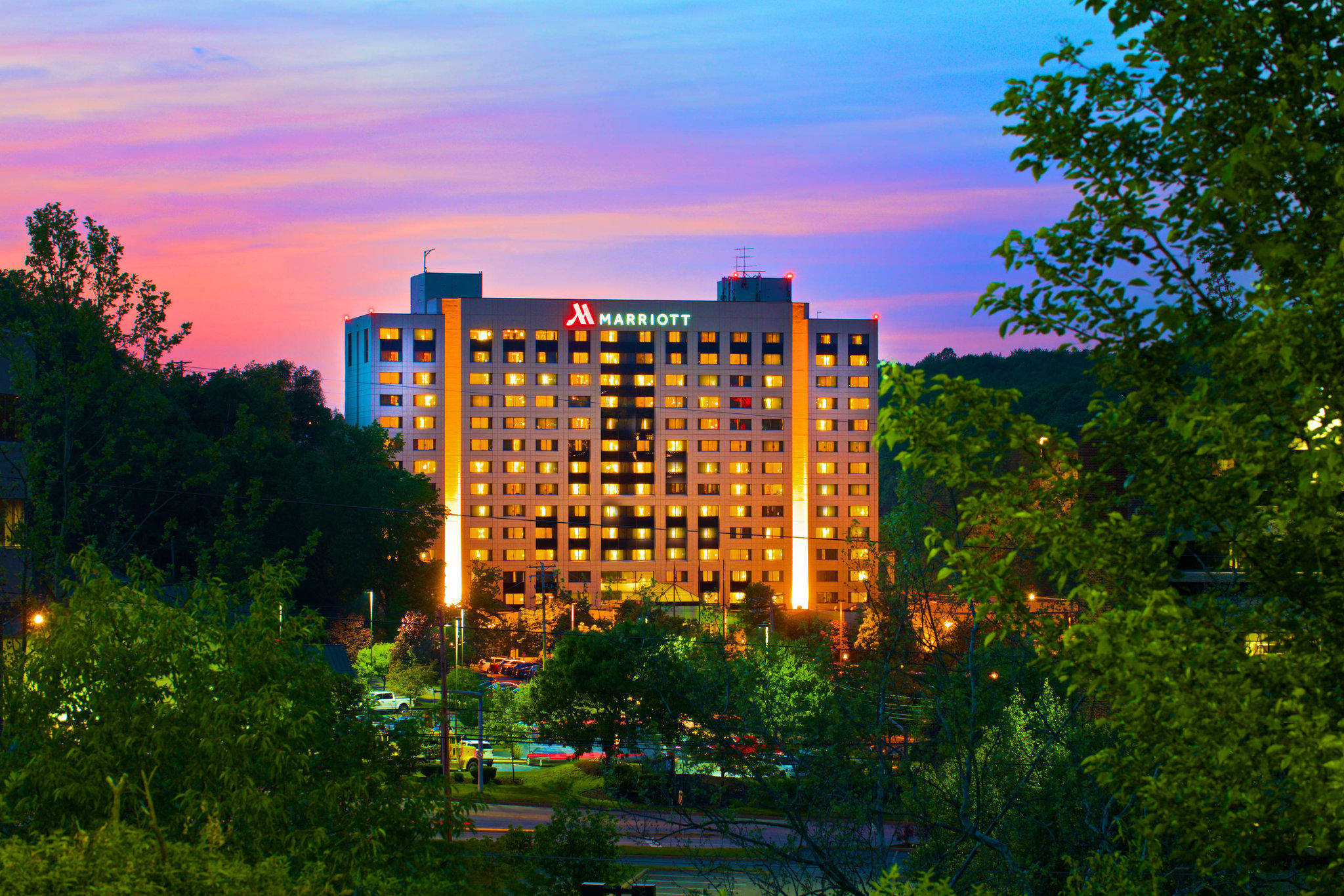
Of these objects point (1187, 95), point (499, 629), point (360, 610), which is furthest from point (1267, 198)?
point (360, 610)

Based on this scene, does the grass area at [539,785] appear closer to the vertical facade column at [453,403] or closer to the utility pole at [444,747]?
the utility pole at [444,747]

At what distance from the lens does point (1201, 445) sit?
6.59m

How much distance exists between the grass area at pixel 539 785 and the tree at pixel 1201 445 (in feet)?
112

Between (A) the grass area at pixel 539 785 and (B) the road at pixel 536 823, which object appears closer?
(B) the road at pixel 536 823

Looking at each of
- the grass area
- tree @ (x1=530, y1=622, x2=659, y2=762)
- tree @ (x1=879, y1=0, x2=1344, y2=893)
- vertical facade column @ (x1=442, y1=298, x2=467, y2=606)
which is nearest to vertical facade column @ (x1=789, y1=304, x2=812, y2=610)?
vertical facade column @ (x1=442, y1=298, x2=467, y2=606)

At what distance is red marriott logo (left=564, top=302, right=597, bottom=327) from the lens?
110 metres

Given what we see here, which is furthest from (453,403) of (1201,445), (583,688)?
(1201,445)

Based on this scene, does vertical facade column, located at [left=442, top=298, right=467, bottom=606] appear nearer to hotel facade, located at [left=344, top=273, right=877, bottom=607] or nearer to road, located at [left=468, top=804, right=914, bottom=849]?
hotel facade, located at [left=344, top=273, right=877, bottom=607]

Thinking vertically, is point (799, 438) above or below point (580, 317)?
below

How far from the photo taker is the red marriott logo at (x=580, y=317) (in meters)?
110

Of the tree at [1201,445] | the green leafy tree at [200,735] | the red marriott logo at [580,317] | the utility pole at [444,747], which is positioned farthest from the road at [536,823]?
the red marriott logo at [580,317]

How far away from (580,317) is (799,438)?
2469cm

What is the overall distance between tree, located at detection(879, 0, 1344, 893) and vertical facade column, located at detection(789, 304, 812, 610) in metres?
103

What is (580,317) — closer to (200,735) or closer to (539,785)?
(539,785)
